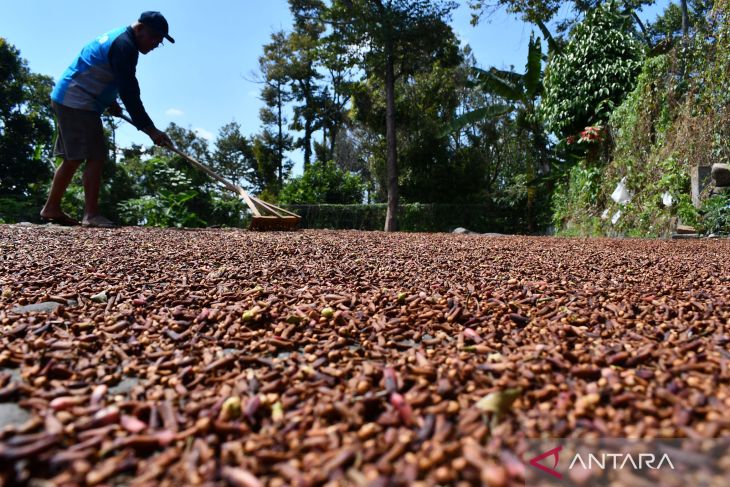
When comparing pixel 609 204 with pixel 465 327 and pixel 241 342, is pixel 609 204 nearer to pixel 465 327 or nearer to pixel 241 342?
pixel 465 327

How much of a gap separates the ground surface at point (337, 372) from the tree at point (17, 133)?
13415mm

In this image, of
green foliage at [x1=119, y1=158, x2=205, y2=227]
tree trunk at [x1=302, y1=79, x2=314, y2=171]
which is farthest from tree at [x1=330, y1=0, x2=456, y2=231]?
tree trunk at [x1=302, y1=79, x2=314, y2=171]

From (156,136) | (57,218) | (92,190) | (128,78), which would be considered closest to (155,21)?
(128,78)

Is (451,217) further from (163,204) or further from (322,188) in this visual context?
(163,204)

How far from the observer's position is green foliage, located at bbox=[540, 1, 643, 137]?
8.33m

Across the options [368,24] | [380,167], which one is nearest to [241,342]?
[368,24]

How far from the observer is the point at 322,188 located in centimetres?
1491

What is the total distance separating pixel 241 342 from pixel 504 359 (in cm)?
75

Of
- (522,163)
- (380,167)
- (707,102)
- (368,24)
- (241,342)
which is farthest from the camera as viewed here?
(522,163)

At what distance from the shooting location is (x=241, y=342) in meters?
1.28

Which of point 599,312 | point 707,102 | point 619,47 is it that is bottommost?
point 599,312

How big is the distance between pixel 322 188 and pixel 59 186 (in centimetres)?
1102

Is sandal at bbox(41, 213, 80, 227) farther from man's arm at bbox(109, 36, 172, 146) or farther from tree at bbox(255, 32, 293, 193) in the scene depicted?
tree at bbox(255, 32, 293, 193)

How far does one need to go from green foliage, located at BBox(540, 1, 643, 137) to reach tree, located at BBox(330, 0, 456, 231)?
332 cm
